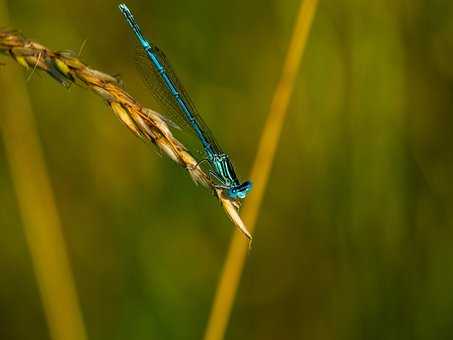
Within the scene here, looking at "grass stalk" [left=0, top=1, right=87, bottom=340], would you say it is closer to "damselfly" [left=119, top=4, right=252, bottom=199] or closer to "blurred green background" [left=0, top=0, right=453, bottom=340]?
"blurred green background" [left=0, top=0, right=453, bottom=340]

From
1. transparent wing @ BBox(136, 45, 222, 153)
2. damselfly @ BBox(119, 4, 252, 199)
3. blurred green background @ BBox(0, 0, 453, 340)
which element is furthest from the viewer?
blurred green background @ BBox(0, 0, 453, 340)

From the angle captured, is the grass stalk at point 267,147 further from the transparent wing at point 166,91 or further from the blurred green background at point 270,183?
the blurred green background at point 270,183

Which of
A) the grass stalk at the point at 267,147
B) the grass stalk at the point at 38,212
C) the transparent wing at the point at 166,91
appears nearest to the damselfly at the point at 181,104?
the transparent wing at the point at 166,91

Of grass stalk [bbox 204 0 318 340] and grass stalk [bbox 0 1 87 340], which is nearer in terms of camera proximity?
grass stalk [bbox 204 0 318 340]

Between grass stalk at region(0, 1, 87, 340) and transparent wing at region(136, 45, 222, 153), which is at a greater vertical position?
transparent wing at region(136, 45, 222, 153)

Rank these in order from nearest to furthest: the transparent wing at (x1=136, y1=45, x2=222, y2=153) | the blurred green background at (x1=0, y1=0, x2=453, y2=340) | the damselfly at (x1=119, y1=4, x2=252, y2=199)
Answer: the damselfly at (x1=119, y1=4, x2=252, y2=199)
the transparent wing at (x1=136, y1=45, x2=222, y2=153)
the blurred green background at (x1=0, y1=0, x2=453, y2=340)

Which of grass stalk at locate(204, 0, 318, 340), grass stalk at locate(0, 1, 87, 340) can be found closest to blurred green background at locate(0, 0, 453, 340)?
grass stalk at locate(0, 1, 87, 340)

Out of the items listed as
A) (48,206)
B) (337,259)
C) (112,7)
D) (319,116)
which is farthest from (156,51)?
(112,7)
